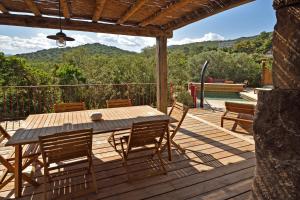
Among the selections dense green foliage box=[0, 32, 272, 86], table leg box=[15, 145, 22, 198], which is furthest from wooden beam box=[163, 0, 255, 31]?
dense green foliage box=[0, 32, 272, 86]

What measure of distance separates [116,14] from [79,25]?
0.83 metres

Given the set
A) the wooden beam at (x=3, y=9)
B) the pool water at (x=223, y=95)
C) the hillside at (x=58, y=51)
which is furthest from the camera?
the hillside at (x=58, y=51)

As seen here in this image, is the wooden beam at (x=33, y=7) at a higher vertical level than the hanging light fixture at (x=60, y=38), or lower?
higher

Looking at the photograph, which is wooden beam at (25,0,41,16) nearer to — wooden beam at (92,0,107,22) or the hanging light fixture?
the hanging light fixture

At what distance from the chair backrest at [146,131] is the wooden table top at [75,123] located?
0.57ft

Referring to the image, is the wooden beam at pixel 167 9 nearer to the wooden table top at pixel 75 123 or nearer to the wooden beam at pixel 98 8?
the wooden beam at pixel 98 8

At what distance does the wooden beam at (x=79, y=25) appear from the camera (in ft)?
12.1

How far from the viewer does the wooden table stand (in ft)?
7.43

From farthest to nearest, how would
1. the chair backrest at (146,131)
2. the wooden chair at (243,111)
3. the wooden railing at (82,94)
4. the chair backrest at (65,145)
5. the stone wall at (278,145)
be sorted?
1. the wooden railing at (82,94)
2. the wooden chair at (243,111)
3. the chair backrest at (146,131)
4. the chair backrest at (65,145)
5. the stone wall at (278,145)

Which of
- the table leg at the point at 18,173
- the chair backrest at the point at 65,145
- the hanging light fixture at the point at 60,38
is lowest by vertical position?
the table leg at the point at 18,173

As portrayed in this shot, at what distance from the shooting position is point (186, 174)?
2.76m

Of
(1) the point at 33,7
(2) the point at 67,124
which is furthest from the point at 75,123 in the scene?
(1) the point at 33,7

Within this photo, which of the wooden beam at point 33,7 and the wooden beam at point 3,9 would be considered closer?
the wooden beam at point 33,7

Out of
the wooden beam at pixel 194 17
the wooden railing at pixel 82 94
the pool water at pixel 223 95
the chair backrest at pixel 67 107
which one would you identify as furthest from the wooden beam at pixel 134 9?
the pool water at pixel 223 95
